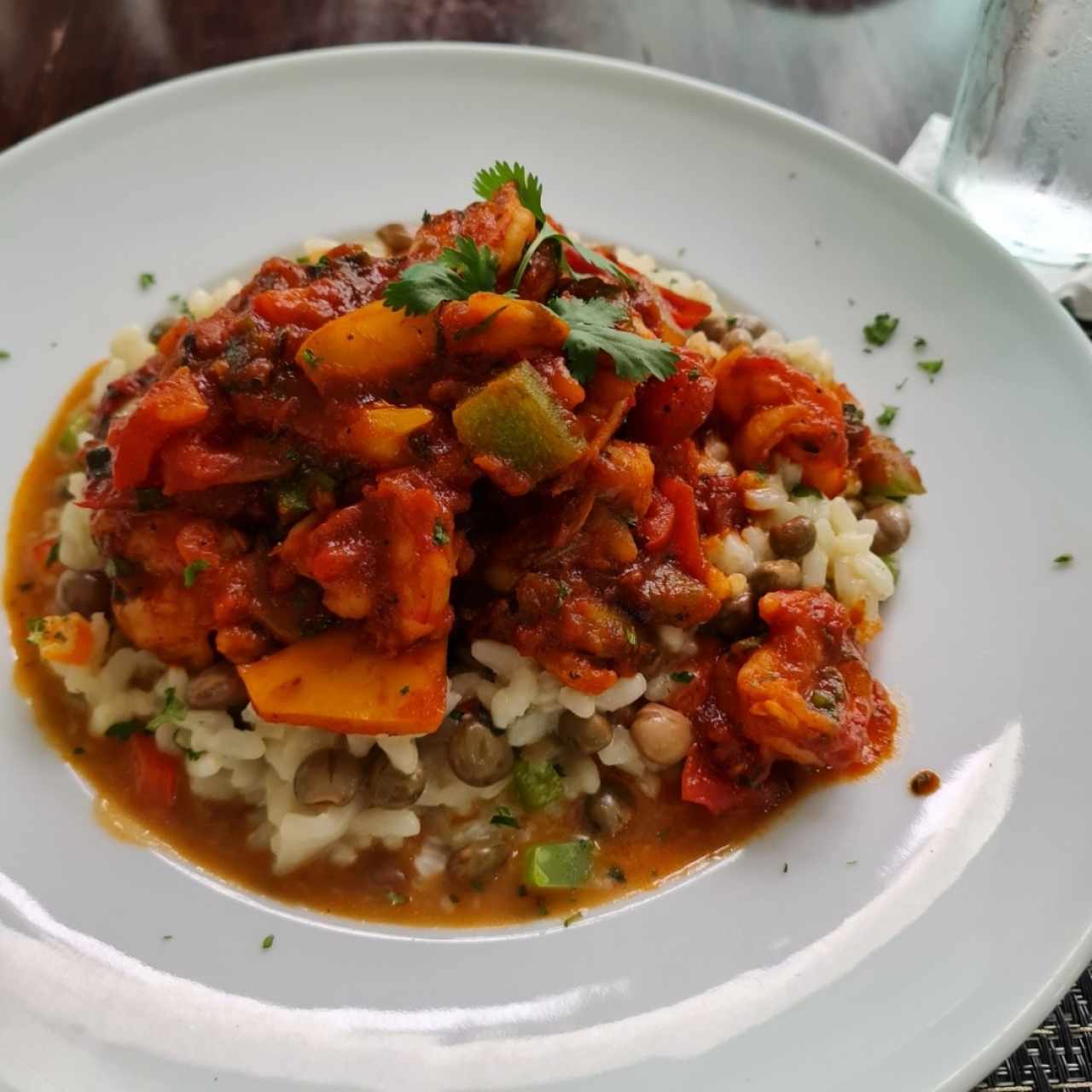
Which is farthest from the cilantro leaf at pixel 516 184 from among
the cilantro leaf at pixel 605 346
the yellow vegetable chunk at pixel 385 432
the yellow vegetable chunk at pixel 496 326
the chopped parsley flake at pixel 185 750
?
the chopped parsley flake at pixel 185 750

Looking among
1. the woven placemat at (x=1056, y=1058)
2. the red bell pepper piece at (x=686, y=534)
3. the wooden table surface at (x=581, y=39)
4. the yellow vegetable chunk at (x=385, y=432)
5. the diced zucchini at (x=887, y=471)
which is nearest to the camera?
the woven placemat at (x=1056, y=1058)

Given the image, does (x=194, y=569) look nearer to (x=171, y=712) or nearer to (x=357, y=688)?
(x=171, y=712)

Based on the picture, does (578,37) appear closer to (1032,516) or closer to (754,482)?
(754,482)

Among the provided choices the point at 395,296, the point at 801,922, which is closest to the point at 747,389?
the point at 395,296

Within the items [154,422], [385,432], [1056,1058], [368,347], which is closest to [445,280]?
[368,347]

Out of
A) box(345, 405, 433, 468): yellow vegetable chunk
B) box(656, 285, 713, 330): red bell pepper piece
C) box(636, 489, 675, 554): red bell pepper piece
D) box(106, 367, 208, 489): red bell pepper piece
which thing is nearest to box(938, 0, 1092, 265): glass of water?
box(656, 285, 713, 330): red bell pepper piece

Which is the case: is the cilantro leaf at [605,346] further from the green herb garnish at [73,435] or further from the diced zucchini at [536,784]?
the green herb garnish at [73,435]
